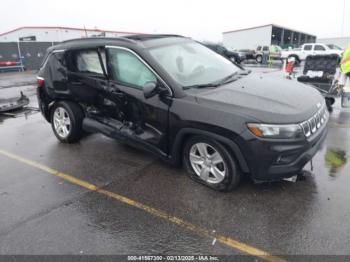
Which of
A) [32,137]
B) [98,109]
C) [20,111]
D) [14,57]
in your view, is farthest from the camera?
[14,57]

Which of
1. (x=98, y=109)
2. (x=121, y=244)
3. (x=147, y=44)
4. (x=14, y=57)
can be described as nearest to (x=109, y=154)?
(x=98, y=109)

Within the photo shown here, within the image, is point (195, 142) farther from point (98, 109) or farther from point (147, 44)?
point (98, 109)

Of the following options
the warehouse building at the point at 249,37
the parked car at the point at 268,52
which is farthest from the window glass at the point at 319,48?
the warehouse building at the point at 249,37

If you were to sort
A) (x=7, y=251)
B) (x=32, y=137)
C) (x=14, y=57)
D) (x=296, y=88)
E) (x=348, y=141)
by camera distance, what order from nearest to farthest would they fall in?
1. (x=7, y=251)
2. (x=296, y=88)
3. (x=348, y=141)
4. (x=32, y=137)
5. (x=14, y=57)

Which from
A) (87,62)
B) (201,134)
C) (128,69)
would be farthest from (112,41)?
(201,134)

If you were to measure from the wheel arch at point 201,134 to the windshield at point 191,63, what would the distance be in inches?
24.2

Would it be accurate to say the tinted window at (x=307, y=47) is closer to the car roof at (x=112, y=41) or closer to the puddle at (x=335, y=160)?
the puddle at (x=335, y=160)

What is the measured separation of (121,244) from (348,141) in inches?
164

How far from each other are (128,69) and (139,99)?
0.51 metres

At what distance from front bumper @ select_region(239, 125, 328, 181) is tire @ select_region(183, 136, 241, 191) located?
0.23m

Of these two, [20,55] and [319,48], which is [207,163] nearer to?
[20,55]

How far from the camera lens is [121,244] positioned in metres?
2.65

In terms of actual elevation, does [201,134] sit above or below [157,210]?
above

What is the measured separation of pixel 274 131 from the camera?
9.49 feet
